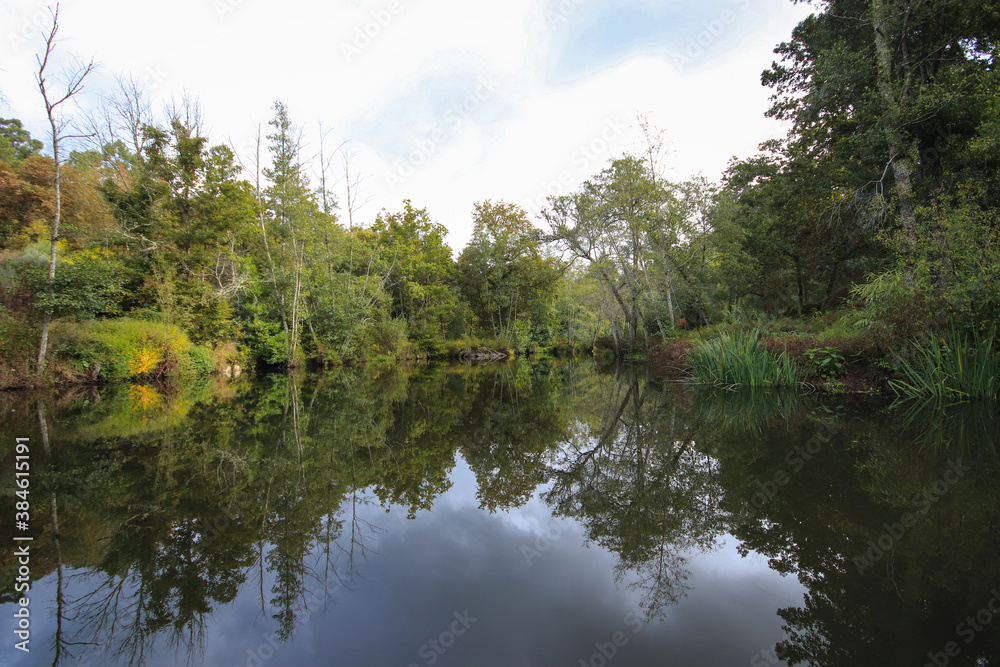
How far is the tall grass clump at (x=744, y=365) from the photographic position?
9.24 meters

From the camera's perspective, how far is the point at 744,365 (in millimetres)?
9609

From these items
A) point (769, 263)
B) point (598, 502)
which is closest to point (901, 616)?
point (598, 502)

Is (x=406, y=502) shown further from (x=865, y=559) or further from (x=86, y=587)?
(x=865, y=559)

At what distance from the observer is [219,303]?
14.9 meters

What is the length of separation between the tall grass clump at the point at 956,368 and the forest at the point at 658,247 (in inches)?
1.6

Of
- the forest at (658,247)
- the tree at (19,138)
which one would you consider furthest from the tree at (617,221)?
the tree at (19,138)

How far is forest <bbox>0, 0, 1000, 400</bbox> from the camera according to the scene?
7.86 m

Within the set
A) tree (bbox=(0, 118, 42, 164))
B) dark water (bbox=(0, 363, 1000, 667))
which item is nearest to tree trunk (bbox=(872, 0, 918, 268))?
dark water (bbox=(0, 363, 1000, 667))

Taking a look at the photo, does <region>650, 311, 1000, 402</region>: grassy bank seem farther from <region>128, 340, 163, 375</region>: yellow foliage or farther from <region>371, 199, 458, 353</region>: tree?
<region>371, 199, 458, 353</region>: tree

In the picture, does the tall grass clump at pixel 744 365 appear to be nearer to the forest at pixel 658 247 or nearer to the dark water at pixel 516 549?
the forest at pixel 658 247

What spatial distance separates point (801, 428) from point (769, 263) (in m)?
18.1

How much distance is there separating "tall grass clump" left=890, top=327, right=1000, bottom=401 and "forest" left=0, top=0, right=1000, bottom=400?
4 cm

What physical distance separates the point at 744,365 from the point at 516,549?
8768mm

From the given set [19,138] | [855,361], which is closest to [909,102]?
[855,361]
